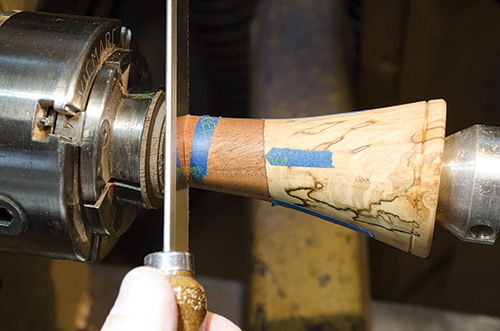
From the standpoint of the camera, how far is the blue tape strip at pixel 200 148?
0.56 metres

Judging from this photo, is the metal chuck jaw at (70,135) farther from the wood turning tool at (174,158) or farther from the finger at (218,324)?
the finger at (218,324)

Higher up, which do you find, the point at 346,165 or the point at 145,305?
the point at 346,165

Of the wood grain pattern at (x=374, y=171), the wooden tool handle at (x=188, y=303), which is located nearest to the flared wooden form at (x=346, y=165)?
the wood grain pattern at (x=374, y=171)

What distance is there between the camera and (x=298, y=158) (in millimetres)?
532

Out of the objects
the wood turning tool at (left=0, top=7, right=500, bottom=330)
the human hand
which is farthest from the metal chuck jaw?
the human hand

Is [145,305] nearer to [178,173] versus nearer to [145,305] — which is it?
[145,305]

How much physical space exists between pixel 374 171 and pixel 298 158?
A: 9 centimetres

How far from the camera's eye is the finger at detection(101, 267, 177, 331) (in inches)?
16.6

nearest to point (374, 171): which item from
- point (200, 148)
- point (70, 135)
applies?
point (200, 148)

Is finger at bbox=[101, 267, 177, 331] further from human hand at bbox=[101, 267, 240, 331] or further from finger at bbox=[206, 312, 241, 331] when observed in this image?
finger at bbox=[206, 312, 241, 331]

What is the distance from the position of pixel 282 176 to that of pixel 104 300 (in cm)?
94

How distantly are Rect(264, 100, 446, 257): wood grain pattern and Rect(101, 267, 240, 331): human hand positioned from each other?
19cm

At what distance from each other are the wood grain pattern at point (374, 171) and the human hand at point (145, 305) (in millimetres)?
191

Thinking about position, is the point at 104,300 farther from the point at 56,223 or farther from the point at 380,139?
the point at 380,139
